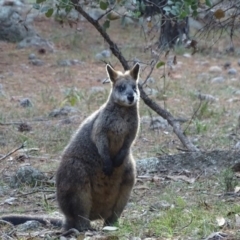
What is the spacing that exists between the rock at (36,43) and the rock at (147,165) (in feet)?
28.5

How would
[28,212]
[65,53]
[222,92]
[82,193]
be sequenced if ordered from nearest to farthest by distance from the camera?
[82,193], [28,212], [222,92], [65,53]

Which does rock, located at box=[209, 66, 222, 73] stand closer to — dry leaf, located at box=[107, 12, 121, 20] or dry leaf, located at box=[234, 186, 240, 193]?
dry leaf, located at box=[107, 12, 121, 20]

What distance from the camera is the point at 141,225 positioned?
601 centimetres

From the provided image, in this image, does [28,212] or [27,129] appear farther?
[27,129]

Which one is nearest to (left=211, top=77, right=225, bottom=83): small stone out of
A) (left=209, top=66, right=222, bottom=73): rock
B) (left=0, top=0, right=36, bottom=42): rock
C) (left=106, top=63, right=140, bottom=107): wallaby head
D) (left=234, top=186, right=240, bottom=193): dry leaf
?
(left=209, top=66, right=222, bottom=73): rock

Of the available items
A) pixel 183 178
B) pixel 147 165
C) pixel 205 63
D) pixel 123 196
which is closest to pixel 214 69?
pixel 205 63

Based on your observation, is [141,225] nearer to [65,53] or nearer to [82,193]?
[82,193]

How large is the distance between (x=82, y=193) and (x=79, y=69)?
9.07 m

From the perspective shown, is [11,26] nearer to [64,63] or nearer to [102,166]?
[64,63]

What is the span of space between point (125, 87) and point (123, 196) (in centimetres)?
94

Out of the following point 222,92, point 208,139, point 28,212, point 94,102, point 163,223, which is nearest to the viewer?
point 163,223

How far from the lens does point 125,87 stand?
6.86m

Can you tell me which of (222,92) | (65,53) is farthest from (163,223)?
(65,53)

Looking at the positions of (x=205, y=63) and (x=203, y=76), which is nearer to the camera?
(x=203, y=76)
